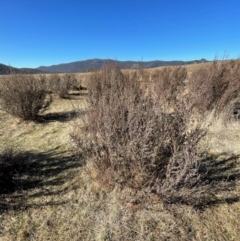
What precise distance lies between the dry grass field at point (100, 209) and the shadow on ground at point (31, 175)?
0.5 inches

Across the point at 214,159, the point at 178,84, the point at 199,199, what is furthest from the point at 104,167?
the point at 178,84

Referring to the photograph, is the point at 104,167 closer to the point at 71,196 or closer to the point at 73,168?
the point at 71,196

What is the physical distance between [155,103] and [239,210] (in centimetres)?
159

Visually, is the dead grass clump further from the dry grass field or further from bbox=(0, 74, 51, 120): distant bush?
bbox=(0, 74, 51, 120): distant bush

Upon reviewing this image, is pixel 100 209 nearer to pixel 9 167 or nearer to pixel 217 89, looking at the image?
pixel 9 167

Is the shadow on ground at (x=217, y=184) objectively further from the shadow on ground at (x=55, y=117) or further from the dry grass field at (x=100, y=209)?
the shadow on ground at (x=55, y=117)

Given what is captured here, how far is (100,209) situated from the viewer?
8.79 ft

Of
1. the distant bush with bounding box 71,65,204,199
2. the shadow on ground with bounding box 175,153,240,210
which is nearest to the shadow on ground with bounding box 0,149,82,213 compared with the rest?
the distant bush with bounding box 71,65,204,199

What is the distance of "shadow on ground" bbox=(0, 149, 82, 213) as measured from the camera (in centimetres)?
296

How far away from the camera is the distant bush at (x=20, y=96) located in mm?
6423

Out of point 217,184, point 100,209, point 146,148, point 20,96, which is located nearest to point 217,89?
point 217,184

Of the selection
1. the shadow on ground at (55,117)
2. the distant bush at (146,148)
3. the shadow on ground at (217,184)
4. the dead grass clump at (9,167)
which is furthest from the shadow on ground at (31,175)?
the shadow on ground at (55,117)

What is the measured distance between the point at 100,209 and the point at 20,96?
489 cm

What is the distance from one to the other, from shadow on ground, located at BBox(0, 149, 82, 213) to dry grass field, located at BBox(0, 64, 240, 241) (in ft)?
0.04
